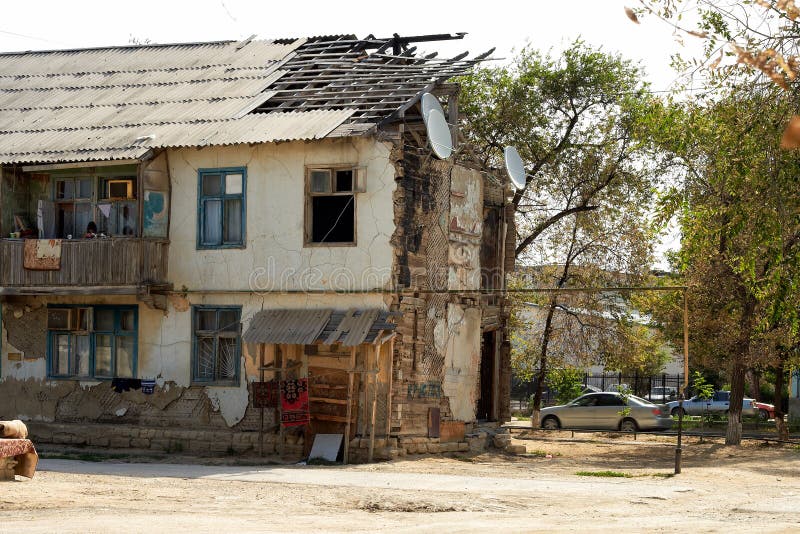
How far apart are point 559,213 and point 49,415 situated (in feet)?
51.0

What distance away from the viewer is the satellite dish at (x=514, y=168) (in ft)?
77.4

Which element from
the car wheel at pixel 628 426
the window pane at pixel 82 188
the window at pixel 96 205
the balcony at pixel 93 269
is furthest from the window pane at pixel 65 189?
the car wheel at pixel 628 426

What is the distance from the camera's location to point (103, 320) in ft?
77.8

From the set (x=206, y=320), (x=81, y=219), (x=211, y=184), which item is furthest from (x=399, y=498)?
(x=81, y=219)

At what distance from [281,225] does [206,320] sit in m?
2.61

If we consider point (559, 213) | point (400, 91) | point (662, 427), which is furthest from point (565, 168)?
point (400, 91)

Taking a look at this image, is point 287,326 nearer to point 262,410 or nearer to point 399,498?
point 262,410

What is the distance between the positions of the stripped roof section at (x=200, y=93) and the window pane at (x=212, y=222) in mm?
1442

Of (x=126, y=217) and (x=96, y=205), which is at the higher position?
(x=96, y=205)

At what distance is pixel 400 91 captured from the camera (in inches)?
874

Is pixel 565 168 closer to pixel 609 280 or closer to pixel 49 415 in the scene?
pixel 609 280

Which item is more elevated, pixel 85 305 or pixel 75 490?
pixel 85 305

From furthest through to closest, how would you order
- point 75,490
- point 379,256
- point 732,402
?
point 732,402 < point 379,256 < point 75,490

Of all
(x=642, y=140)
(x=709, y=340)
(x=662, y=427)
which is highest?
(x=642, y=140)
